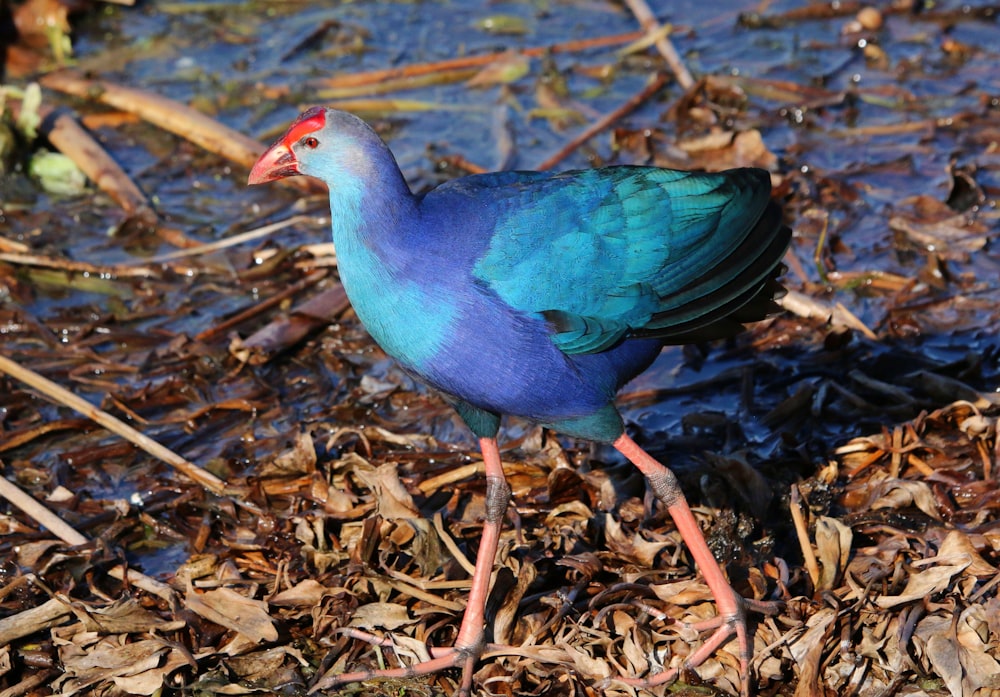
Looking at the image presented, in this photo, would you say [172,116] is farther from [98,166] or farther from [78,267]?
[78,267]

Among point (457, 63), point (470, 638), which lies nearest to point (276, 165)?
point (470, 638)

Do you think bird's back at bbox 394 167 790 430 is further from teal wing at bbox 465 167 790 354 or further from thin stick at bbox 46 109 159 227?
thin stick at bbox 46 109 159 227

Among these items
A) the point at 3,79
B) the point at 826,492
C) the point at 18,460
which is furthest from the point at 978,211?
the point at 3,79

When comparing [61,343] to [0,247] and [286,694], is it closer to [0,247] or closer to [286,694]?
[0,247]

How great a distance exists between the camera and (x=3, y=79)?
650 centimetres

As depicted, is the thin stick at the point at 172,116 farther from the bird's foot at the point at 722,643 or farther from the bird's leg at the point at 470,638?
the bird's foot at the point at 722,643

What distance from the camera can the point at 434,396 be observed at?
4352 mm

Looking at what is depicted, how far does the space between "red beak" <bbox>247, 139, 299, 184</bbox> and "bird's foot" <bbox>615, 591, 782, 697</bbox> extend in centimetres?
153

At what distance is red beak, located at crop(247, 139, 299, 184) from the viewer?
3096 mm

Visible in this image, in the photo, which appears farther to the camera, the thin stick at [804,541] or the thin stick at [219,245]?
the thin stick at [219,245]

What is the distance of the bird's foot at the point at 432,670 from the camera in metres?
3.28

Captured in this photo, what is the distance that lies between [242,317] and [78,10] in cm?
319

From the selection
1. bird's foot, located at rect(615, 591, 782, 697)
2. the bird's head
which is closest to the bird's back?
the bird's head

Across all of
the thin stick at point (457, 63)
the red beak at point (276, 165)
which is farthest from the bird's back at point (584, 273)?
the thin stick at point (457, 63)
